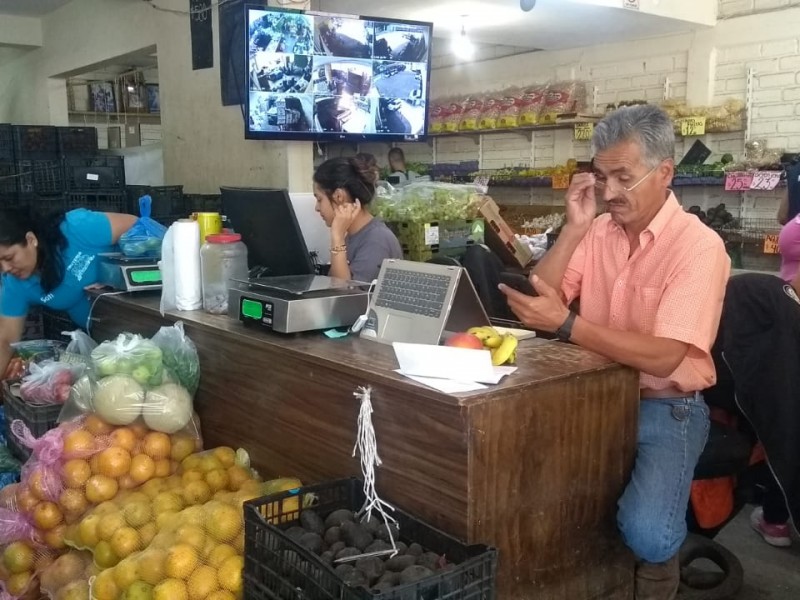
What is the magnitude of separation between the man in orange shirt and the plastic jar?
3.28ft

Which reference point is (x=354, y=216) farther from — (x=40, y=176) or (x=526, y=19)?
(x=40, y=176)

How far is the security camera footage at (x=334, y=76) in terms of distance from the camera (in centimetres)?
414

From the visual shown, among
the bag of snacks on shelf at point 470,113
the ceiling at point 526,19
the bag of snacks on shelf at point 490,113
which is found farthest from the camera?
the bag of snacks on shelf at point 470,113

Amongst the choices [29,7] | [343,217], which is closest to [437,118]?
[343,217]

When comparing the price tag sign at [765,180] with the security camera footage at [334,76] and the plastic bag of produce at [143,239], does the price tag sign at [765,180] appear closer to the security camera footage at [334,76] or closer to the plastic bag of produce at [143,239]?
the security camera footage at [334,76]

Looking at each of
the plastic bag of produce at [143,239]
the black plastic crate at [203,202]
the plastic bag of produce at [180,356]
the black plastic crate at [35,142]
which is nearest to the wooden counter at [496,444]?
the plastic bag of produce at [180,356]

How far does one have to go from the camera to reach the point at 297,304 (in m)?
2.02

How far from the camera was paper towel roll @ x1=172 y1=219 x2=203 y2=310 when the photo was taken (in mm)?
2508

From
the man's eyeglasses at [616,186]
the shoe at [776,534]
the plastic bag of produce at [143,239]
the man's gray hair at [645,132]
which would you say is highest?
the man's gray hair at [645,132]

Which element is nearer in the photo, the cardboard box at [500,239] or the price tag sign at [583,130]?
the cardboard box at [500,239]

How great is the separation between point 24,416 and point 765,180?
430 centimetres

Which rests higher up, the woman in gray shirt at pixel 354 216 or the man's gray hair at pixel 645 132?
the man's gray hair at pixel 645 132

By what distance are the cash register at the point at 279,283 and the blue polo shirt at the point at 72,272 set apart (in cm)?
69

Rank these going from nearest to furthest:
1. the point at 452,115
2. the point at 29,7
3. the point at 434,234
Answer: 1. the point at 434,234
2. the point at 452,115
3. the point at 29,7
